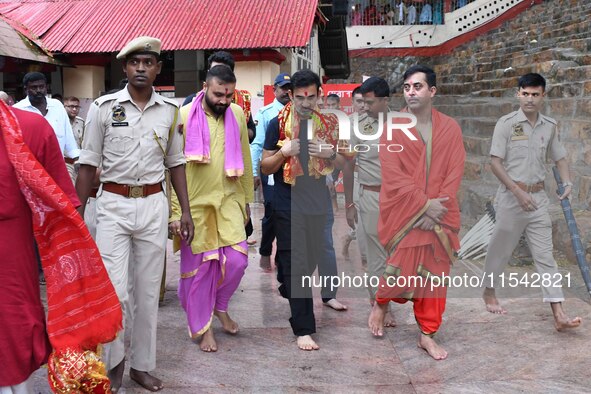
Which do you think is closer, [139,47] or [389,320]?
[139,47]

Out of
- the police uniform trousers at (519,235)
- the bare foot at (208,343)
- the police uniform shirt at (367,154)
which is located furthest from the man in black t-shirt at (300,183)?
the police uniform trousers at (519,235)

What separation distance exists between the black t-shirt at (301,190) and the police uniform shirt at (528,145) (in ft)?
4.44

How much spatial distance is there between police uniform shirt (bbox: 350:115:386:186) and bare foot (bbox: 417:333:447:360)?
109 cm

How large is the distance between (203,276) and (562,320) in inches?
94.0

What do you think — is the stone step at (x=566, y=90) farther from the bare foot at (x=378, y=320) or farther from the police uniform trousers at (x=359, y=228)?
the bare foot at (x=378, y=320)

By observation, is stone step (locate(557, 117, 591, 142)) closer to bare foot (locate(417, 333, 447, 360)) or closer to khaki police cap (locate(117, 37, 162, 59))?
bare foot (locate(417, 333, 447, 360))

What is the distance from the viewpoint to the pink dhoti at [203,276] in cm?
409

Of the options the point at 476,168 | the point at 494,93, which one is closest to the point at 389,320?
the point at 476,168

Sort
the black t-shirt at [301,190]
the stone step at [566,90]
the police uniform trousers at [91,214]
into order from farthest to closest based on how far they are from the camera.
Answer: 1. the stone step at [566,90]
2. the police uniform trousers at [91,214]
3. the black t-shirt at [301,190]

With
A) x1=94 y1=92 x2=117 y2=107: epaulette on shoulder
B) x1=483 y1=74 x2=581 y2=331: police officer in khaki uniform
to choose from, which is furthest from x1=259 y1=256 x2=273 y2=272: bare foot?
x1=94 y1=92 x2=117 y2=107: epaulette on shoulder

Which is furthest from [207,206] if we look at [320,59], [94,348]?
[320,59]

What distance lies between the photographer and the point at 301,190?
4219mm

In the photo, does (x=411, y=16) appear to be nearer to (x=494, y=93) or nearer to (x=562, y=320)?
(x=494, y=93)

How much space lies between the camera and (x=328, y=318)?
4.73 metres
